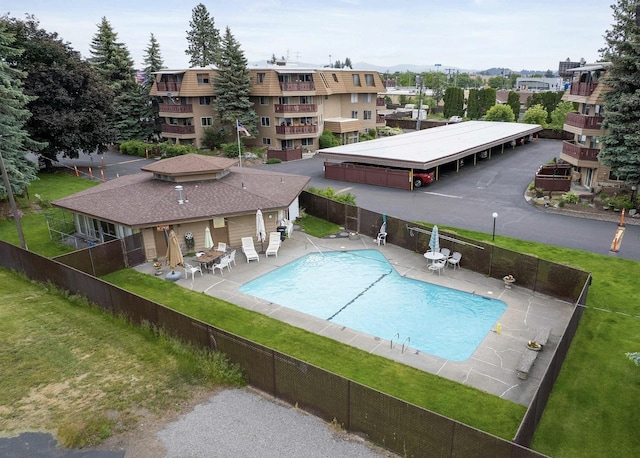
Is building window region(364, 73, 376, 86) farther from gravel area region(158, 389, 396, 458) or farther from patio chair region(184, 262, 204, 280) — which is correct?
gravel area region(158, 389, 396, 458)

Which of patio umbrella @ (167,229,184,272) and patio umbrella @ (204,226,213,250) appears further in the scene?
patio umbrella @ (204,226,213,250)

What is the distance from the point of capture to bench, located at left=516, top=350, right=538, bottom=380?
44.4 ft

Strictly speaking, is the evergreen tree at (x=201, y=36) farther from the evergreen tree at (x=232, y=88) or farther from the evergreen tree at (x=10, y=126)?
the evergreen tree at (x=10, y=126)

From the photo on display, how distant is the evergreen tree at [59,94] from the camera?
38719mm

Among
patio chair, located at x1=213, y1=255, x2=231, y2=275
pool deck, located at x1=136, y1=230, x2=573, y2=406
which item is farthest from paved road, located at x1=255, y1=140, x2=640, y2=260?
patio chair, located at x1=213, y1=255, x2=231, y2=275

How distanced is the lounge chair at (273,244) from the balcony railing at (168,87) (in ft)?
118

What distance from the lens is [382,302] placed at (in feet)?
63.2

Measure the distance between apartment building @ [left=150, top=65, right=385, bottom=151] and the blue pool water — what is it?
3131cm

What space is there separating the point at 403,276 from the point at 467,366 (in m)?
7.31

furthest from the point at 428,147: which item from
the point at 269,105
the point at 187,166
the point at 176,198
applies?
the point at 176,198

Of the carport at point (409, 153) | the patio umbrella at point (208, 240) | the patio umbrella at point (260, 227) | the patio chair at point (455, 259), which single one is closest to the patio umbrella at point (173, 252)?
the patio umbrella at point (208, 240)

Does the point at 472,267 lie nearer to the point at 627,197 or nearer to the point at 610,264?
the point at 610,264

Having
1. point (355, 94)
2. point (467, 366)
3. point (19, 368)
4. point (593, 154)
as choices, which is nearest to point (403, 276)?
point (467, 366)

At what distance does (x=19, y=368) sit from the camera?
1425 cm
